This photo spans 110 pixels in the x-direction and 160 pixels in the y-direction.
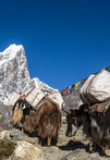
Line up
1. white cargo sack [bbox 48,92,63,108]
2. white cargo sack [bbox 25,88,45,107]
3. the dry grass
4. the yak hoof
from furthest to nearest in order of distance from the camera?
1. white cargo sack [bbox 25,88,45,107]
2. white cargo sack [bbox 48,92,63,108]
3. the dry grass
4. the yak hoof

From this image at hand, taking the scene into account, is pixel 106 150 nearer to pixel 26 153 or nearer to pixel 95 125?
pixel 95 125

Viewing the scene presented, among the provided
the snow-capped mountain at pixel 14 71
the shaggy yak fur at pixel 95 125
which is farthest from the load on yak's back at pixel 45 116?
the snow-capped mountain at pixel 14 71

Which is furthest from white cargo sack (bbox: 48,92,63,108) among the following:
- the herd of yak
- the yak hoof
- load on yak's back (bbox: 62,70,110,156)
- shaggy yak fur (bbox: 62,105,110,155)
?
the yak hoof

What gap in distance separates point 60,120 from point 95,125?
8.21 feet

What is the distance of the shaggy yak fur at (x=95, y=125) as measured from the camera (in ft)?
15.5

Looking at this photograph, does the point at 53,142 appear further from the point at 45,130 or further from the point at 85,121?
the point at 85,121

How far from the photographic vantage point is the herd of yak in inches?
190

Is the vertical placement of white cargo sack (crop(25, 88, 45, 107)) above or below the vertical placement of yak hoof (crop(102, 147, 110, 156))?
above

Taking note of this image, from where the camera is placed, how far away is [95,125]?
5.04m

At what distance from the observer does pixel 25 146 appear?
4.79m

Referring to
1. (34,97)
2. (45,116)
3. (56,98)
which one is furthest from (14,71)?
(45,116)

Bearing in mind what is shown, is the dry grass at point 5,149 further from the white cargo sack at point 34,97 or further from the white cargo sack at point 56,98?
the white cargo sack at point 34,97

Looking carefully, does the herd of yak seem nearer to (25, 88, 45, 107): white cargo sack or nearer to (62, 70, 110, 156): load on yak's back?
(62, 70, 110, 156): load on yak's back

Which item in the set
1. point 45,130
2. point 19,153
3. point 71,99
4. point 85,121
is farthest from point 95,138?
point 71,99
